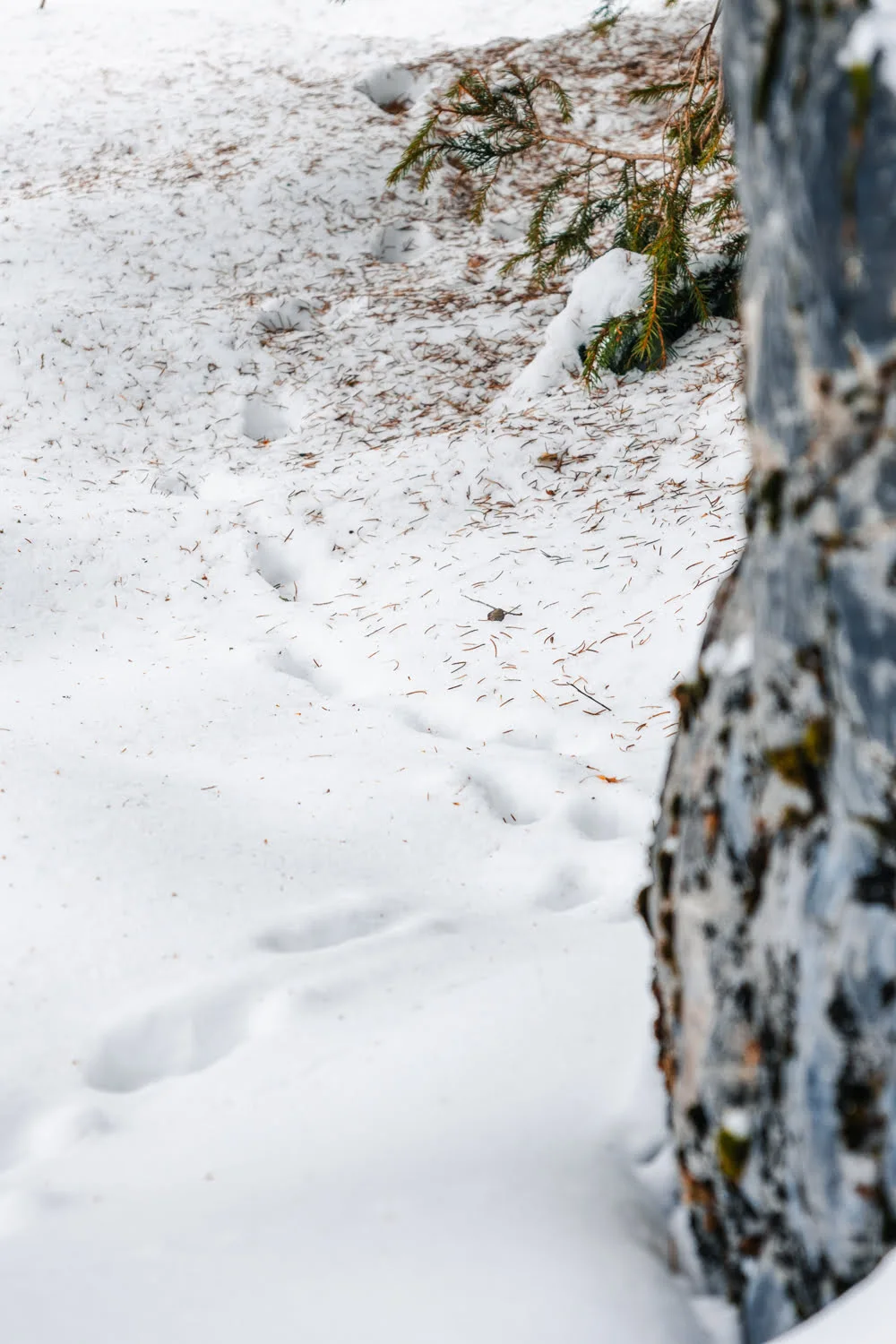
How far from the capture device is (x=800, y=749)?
1062mm

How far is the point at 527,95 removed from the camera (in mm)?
4387

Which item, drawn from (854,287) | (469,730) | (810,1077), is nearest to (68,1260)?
(810,1077)

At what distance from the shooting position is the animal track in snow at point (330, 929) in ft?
7.27

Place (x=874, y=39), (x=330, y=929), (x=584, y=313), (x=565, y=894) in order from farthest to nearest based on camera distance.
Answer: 1. (x=584, y=313)
2. (x=565, y=894)
3. (x=330, y=929)
4. (x=874, y=39)

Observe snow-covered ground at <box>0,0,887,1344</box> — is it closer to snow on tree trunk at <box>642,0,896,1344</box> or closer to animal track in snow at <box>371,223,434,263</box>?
animal track in snow at <box>371,223,434,263</box>

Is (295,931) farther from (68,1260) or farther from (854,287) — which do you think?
(854,287)

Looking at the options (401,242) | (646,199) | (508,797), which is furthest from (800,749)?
(401,242)

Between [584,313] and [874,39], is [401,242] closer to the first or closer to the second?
[584,313]

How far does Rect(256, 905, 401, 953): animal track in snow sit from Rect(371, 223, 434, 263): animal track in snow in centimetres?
689

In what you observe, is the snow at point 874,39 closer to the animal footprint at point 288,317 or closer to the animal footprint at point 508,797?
the animal footprint at point 508,797

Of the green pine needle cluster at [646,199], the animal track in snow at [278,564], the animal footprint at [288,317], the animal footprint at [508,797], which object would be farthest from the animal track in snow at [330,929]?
the animal footprint at [288,317]

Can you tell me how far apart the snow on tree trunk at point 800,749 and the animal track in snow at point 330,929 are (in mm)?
1114

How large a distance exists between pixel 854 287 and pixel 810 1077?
84 cm

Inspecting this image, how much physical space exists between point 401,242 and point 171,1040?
768cm
